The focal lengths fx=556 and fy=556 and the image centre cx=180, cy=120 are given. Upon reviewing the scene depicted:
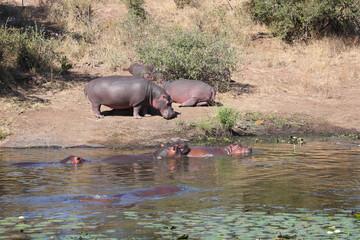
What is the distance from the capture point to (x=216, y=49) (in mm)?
16703

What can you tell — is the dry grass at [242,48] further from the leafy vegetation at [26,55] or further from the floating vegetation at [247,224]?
the floating vegetation at [247,224]

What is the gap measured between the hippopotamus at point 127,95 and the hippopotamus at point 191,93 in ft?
3.69

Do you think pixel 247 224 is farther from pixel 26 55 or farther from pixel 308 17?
pixel 308 17

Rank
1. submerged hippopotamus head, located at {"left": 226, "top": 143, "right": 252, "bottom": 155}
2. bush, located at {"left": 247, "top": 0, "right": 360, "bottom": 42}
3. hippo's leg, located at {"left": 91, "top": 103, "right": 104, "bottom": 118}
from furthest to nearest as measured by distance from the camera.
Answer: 1. bush, located at {"left": 247, "top": 0, "right": 360, "bottom": 42}
2. hippo's leg, located at {"left": 91, "top": 103, "right": 104, "bottom": 118}
3. submerged hippopotamus head, located at {"left": 226, "top": 143, "right": 252, "bottom": 155}

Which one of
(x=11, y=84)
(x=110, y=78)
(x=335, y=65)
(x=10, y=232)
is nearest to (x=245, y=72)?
(x=335, y=65)

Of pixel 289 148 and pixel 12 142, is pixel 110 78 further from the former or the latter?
pixel 289 148

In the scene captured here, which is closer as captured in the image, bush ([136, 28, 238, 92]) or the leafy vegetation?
bush ([136, 28, 238, 92])

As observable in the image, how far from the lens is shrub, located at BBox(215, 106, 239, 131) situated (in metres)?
12.8

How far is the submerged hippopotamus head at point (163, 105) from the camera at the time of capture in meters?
13.8

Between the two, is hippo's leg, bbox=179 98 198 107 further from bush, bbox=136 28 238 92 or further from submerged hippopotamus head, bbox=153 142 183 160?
submerged hippopotamus head, bbox=153 142 183 160

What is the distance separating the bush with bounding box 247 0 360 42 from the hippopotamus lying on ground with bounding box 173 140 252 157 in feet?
36.5

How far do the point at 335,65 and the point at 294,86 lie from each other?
2.87 m

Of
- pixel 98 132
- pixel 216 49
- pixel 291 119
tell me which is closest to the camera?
pixel 98 132

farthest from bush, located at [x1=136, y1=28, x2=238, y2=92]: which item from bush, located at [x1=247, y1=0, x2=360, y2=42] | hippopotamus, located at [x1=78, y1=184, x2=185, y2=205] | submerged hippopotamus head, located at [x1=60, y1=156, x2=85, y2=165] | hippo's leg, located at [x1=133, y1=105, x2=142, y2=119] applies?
hippopotamus, located at [x1=78, y1=184, x2=185, y2=205]
